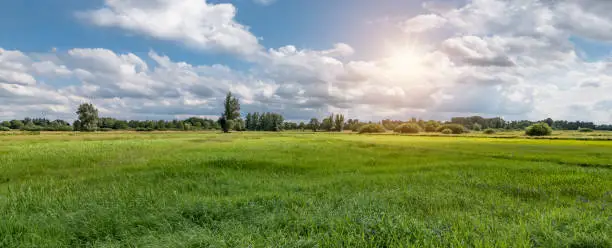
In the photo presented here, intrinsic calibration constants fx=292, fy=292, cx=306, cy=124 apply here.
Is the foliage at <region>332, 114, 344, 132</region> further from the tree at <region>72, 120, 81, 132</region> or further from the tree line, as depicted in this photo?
the tree at <region>72, 120, 81, 132</region>

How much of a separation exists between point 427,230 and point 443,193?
681 centimetres

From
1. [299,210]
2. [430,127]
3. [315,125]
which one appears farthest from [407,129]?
[299,210]

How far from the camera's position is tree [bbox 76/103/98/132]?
11206 centimetres

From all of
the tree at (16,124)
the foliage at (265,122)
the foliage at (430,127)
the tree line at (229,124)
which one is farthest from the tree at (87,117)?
the foliage at (430,127)

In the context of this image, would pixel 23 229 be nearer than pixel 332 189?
Yes

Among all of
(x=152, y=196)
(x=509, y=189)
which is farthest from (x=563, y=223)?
(x=152, y=196)

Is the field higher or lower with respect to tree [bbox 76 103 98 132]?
lower

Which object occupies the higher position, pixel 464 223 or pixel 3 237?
pixel 464 223

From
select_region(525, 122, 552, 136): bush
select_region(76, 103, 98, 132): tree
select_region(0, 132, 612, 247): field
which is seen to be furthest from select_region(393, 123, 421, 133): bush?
select_region(76, 103, 98, 132): tree

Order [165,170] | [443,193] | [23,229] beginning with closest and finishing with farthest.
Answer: [23,229]
[443,193]
[165,170]

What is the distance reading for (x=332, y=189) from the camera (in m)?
14.0

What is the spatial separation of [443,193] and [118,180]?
1734 centimetres

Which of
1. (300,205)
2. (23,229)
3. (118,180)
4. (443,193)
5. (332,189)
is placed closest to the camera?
(23,229)

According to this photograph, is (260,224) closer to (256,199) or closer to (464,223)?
(256,199)
